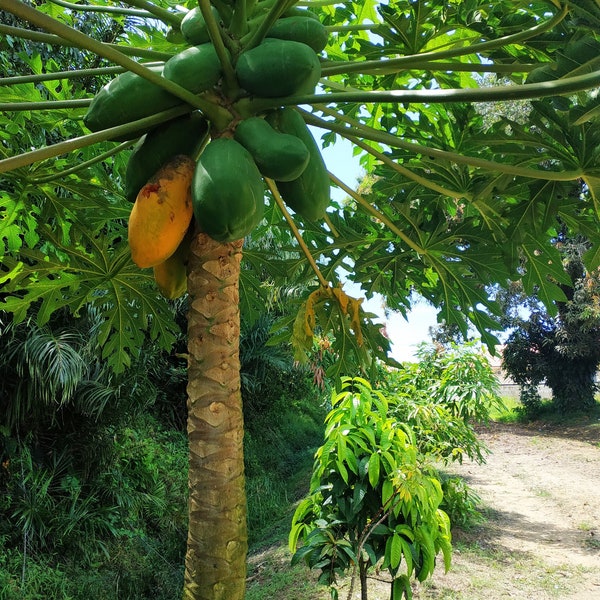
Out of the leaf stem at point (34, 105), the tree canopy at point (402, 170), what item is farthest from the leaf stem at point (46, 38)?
the leaf stem at point (34, 105)

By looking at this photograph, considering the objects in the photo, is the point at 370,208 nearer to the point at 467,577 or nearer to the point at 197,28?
the point at 197,28

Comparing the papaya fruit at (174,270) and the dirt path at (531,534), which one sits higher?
the papaya fruit at (174,270)

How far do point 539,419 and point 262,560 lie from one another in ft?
44.8

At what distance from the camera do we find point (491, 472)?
9.16 m

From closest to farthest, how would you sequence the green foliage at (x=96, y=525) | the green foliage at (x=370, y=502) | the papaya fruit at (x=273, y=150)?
the papaya fruit at (x=273, y=150), the green foliage at (x=370, y=502), the green foliage at (x=96, y=525)

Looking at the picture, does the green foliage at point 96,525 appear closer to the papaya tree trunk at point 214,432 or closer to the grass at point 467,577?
the grass at point 467,577

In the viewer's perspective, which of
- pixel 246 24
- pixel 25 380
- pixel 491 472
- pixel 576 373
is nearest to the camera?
pixel 246 24

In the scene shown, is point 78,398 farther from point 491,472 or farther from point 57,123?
point 491,472

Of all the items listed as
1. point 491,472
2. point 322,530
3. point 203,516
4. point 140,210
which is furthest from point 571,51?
point 491,472

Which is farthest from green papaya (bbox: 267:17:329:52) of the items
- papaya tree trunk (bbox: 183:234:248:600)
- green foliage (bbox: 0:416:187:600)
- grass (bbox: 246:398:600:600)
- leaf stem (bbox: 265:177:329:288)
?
green foliage (bbox: 0:416:187:600)

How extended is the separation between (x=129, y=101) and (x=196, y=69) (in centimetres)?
13

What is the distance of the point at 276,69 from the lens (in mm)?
1098

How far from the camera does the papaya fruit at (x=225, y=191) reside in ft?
3.36

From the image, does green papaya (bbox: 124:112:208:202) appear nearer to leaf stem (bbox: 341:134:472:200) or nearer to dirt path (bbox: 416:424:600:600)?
leaf stem (bbox: 341:134:472:200)
